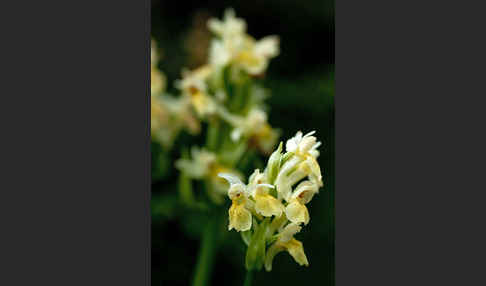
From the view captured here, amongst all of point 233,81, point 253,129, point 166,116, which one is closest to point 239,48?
point 233,81

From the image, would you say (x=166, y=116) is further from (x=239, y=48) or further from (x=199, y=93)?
(x=239, y=48)

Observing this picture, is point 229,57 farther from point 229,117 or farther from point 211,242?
point 211,242

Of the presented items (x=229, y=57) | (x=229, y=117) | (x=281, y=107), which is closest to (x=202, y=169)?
(x=229, y=117)

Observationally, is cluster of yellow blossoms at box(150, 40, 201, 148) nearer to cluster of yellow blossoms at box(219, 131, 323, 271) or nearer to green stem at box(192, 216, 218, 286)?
green stem at box(192, 216, 218, 286)

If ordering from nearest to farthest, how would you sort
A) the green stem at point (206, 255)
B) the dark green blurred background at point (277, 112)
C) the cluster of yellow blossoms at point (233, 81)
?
the green stem at point (206, 255) → the cluster of yellow blossoms at point (233, 81) → the dark green blurred background at point (277, 112)

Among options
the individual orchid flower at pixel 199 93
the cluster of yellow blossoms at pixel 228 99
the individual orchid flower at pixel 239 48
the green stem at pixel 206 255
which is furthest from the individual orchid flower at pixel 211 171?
the individual orchid flower at pixel 239 48

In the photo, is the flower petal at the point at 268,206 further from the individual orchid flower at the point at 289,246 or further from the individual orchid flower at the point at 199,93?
the individual orchid flower at the point at 199,93
